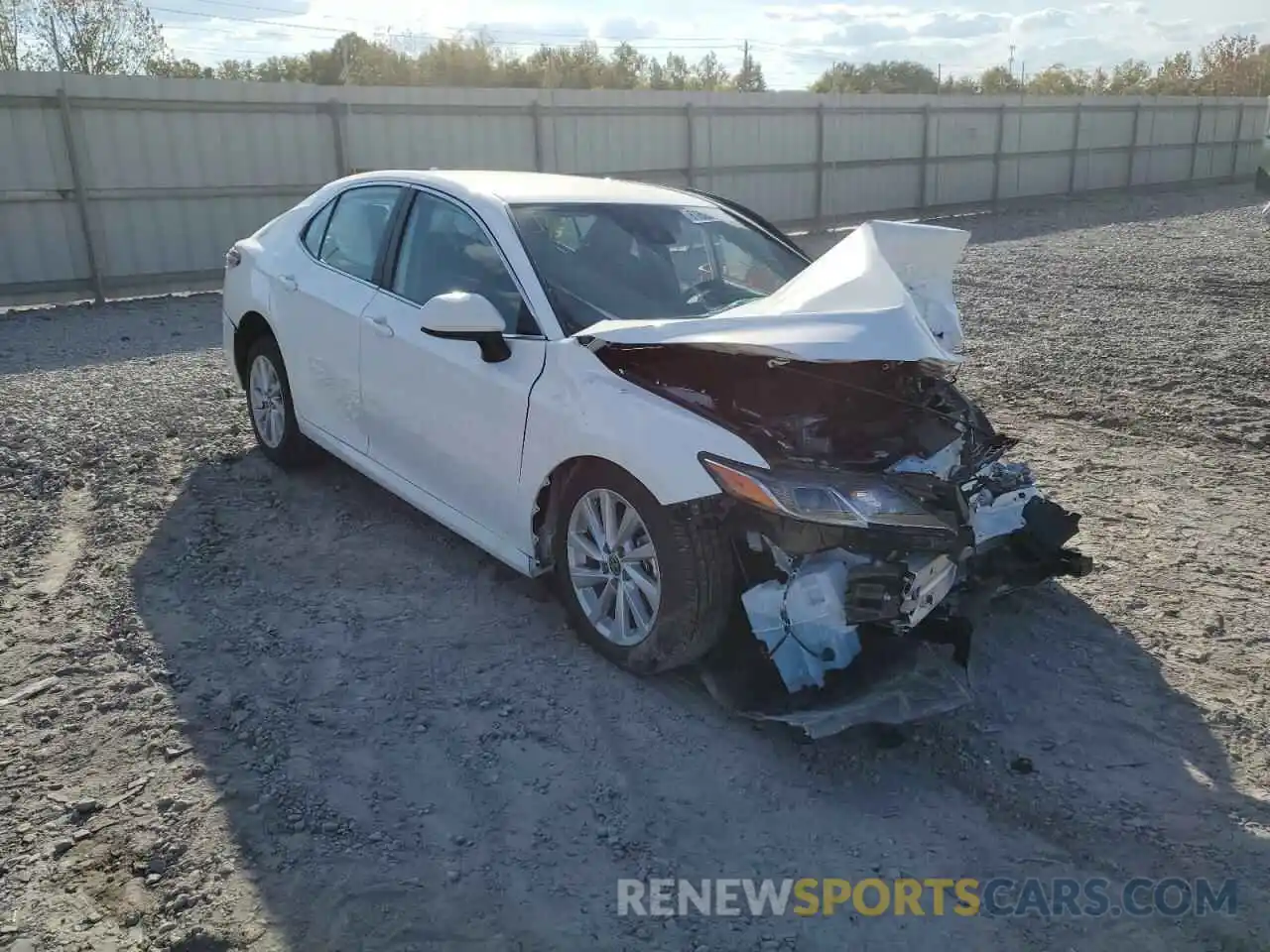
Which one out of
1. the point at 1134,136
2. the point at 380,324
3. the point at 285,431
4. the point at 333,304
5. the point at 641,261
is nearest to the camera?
the point at 641,261

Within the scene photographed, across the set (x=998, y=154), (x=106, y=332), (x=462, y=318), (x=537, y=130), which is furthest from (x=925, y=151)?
(x=462, y=318)

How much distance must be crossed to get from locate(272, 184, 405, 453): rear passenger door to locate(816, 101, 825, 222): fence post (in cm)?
1616

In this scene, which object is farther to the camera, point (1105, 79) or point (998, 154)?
point (1105, 79)

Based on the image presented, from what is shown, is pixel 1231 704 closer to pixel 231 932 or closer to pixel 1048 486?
pixel 1048 486

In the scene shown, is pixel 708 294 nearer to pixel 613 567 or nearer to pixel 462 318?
pixel 462 318

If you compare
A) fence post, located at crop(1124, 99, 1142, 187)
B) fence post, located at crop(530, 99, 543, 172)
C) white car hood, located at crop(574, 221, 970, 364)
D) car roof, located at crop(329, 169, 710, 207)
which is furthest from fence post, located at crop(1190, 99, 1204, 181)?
white car hood, located at crop(574, 221, 970, 364)

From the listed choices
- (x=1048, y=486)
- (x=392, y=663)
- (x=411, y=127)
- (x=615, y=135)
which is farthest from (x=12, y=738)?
(x=615, y=135)

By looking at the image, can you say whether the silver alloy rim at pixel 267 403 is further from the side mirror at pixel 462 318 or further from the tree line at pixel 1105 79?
the tree line at pixel 1105 79

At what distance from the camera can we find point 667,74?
185ft

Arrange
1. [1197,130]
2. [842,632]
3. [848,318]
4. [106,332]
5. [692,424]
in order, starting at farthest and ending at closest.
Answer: [1197,130], [106,332], [848,318], [692,424], [842,632]

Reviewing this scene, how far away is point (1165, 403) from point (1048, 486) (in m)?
2.14

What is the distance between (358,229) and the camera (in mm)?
5254

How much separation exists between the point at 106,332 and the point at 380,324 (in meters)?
7.52

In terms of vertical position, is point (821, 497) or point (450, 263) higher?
point (450, 263)
